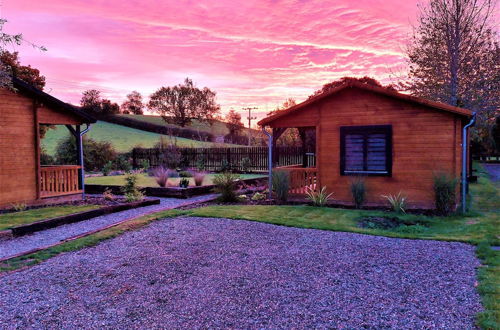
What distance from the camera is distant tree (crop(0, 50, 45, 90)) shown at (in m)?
20.8

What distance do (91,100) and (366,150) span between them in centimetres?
5213

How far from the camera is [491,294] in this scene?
3.89 meters

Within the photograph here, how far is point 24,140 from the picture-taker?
34.4 ft

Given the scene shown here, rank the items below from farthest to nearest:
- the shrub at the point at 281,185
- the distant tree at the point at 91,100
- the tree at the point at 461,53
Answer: the distant tree at the point at 91,100 < the tree at the point at 461,53 < the shrub at the point at 281,185

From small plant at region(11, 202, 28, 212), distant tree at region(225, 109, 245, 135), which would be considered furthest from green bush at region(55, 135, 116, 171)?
distant tree at region(225, 109, 245, 135)

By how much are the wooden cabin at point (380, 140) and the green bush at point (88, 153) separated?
15.5 m

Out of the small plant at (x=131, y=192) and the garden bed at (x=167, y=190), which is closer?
the small plant at (x=131, y=192)

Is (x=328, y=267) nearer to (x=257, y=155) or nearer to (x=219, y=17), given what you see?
(x=219, y=17)

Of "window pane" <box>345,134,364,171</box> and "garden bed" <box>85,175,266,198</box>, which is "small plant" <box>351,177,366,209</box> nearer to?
"window pane" <box>345,134,364,171</box>

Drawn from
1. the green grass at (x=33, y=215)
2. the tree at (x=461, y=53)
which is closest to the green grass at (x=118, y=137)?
the tree at (x=461, y=53)

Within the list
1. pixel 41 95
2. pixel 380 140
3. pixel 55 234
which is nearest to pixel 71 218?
pixel 55 234

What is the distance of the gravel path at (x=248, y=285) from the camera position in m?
3.44

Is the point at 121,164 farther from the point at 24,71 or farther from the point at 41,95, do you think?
the point at 41,95

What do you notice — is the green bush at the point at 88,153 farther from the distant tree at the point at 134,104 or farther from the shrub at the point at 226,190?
the distant tree at the point at 134,104
